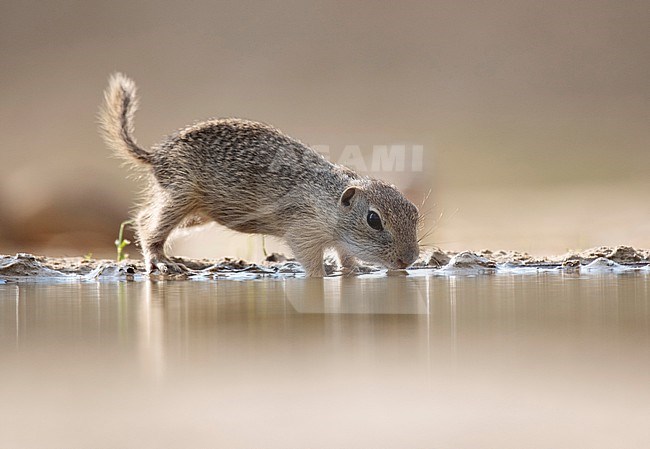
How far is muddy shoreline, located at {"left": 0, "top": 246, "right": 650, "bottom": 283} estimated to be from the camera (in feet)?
10.6

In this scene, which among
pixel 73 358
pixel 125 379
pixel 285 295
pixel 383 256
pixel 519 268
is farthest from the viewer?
pixel 519 268

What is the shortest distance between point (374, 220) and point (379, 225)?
35 millimetres

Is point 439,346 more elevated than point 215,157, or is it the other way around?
point 215,157

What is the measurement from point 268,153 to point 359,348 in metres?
2.50

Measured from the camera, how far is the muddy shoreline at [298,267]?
323 cm

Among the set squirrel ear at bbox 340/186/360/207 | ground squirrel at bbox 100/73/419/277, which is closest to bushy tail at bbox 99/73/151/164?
ground squirrel at bbox 100/73/419/277

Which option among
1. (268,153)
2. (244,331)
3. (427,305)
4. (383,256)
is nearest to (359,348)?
(244,331)

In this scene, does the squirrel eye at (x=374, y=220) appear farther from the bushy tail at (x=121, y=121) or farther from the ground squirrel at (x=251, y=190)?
the bushy tail at (x=121, y=121)

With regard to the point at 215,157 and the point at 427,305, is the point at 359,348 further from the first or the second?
the point at 215,157

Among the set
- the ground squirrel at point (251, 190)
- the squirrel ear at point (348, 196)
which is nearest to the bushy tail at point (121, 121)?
the ground squirrel at point (251, 190)

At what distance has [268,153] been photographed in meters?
3.65

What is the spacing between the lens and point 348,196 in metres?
3.38

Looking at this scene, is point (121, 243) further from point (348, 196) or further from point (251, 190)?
point (348, 196)

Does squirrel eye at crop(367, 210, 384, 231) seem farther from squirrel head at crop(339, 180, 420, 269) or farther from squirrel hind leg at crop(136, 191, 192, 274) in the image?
squirrel hind leg at crop(136, 191, 192, 274)
